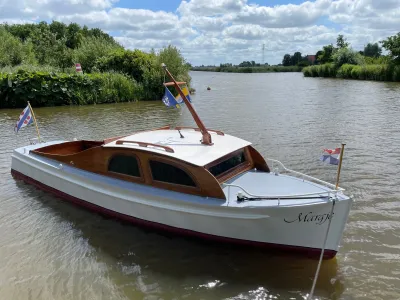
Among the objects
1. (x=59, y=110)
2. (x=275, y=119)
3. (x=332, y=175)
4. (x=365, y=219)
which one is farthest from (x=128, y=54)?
(x=365, y=219)

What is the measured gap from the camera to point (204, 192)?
21.1 ft

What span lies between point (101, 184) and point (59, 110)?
1860 centimetres

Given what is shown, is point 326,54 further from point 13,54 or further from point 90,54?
point 13,54

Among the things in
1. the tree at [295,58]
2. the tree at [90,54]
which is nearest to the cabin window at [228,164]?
the tree at [90,54]

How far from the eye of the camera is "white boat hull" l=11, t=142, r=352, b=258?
18.6 feet

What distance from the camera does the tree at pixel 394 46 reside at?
1757 inches

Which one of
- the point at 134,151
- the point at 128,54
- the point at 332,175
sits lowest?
the point at 332,175

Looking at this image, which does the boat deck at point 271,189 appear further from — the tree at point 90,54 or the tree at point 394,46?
the tree at point 394,46

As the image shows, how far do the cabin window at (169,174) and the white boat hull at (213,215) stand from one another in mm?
239

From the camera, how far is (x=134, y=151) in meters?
7.09

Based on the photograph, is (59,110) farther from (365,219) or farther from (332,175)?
(365,219)

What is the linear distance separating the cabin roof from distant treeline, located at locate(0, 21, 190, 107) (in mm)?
20389

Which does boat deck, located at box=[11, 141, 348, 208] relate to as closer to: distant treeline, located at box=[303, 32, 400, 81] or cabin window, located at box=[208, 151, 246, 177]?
cabin window, located at box=[208, 151, 246, 177]

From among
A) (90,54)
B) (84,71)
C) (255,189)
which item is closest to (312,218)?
(255,189)
